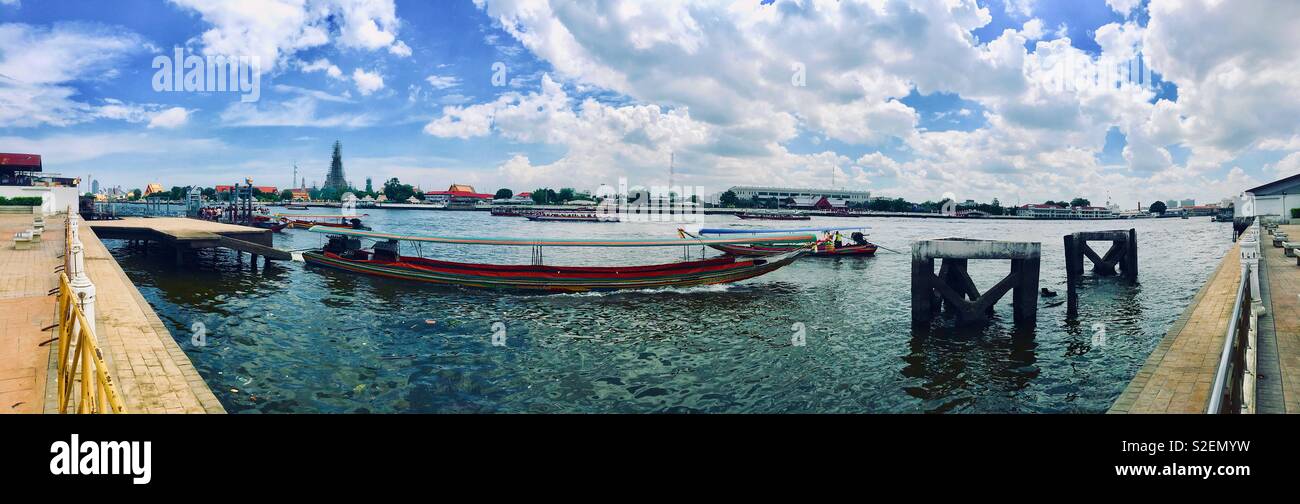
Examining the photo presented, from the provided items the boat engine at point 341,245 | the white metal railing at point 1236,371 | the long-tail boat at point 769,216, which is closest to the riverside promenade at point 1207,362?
the white metal railing at point 1236,371

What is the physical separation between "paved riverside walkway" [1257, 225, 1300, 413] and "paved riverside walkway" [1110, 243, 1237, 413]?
1.86ft

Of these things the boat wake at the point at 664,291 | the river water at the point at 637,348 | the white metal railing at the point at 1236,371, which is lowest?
the river water at the point at 637,348

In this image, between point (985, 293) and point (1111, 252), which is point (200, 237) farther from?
point (1111, 252)

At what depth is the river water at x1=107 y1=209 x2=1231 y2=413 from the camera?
12.9m

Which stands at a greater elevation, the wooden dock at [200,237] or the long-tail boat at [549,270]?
the wooden dock at [200,237]

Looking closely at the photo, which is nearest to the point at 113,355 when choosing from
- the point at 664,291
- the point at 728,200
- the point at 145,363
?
the point at 145,363

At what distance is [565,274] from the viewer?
2758 cm

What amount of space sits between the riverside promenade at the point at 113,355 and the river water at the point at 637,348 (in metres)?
2.26

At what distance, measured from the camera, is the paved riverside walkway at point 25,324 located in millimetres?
7387

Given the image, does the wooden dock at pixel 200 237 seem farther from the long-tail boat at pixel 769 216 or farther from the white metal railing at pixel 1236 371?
the long-tail boat at pixel 769 216

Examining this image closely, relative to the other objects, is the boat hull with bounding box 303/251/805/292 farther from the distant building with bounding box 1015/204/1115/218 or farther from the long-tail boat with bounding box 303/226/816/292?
the distant building with bounding box 1015/204/1115/218

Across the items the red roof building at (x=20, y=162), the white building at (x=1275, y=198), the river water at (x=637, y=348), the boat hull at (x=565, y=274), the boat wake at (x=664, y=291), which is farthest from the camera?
the white building at (x=1275, y=198)
